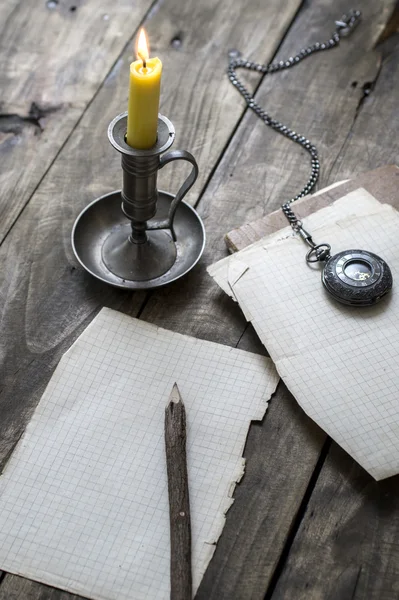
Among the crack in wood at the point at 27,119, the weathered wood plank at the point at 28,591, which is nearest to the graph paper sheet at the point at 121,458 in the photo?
the weathered wood plank at the point at 28,591

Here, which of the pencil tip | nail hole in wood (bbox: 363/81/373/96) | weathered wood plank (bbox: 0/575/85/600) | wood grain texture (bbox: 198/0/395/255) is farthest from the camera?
nail hole in wood (bbox: 363/81/373/96)

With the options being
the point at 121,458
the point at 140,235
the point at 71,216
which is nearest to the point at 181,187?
the point at 140,235

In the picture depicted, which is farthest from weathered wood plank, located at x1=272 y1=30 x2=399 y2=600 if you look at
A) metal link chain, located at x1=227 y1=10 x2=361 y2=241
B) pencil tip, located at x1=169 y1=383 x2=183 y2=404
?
metal link chain, located at x1=227 y1=10 x2=361 y2=241

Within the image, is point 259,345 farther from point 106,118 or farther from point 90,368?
point 106,118

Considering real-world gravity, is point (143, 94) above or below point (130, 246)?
above

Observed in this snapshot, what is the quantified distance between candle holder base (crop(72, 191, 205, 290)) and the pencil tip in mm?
149

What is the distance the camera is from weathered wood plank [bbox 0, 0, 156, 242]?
1.12 meters

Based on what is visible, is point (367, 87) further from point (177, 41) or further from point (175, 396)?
point (175, 396)

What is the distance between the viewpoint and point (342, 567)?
2.65 ft

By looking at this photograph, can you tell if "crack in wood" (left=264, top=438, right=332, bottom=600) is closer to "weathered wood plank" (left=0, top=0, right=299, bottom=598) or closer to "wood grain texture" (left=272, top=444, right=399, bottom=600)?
"wood grain texture" (left=272, top=444, right=399, bottom=600)

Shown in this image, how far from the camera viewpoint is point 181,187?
3.08 ft

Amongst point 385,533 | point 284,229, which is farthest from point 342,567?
point 284,229

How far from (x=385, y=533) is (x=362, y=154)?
56cm

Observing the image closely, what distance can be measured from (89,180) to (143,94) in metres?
0.31
